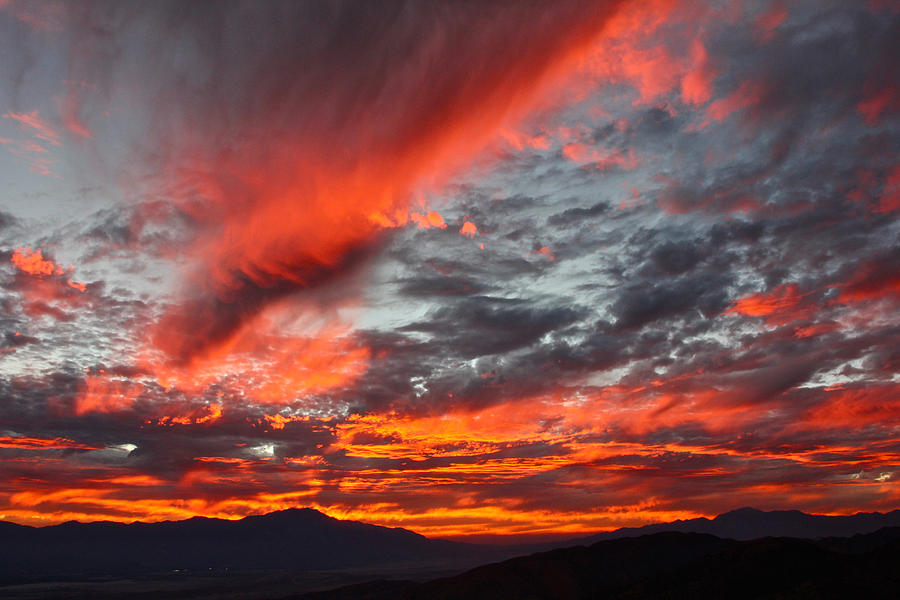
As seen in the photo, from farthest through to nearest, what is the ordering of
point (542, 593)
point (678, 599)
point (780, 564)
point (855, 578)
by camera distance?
point (542, 593) → point (780, 564) → point (678, 599) → point (855, 578)

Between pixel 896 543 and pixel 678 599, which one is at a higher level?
pixel 896 543

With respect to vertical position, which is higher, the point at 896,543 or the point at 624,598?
the point at 896,543

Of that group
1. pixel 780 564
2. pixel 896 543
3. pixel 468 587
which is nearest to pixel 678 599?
pixel 780 564

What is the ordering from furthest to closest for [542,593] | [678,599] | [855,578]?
[542,593] → [678,599] → [855,578]

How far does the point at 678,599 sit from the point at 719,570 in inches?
653

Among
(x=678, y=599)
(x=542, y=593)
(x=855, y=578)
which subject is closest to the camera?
(x=855, y=578)

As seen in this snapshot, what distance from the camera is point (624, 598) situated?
139 meters

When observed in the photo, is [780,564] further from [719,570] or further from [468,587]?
[468,587]

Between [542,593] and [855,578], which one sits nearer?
[855,578]

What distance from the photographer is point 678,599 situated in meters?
127

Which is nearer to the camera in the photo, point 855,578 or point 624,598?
point 855,578

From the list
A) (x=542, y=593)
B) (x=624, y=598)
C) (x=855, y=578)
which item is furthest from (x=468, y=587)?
(x=855, y=578)

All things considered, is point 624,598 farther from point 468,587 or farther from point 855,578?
point 468,587

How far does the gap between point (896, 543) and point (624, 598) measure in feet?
204
